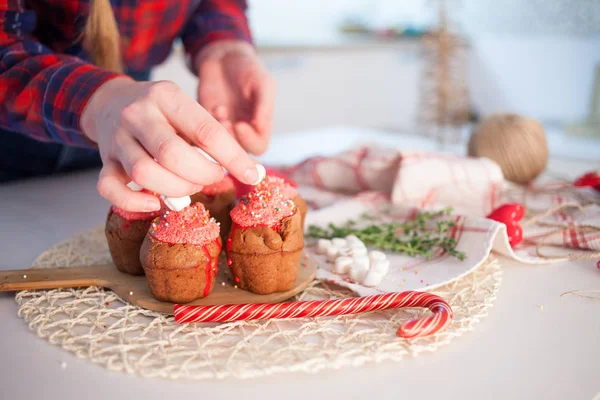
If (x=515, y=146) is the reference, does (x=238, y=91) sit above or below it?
above

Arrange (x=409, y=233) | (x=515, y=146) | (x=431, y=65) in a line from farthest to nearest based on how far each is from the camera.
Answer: (x=431, y=65) < (x=515, y=146) < (x=409, y=233)

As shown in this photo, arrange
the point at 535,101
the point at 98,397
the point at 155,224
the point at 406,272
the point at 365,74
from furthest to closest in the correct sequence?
the point at 365,74 → the point at 535,101 → the point at 406,272 → the point at 155,224 → the point at 98,397

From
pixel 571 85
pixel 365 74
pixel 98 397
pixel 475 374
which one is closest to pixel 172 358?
pixel 98 397

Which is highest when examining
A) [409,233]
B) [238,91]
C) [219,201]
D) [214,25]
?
[214,25]

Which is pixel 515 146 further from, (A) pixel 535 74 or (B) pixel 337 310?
(A) pixel 535 74

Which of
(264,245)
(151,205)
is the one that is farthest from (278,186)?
(151,205)

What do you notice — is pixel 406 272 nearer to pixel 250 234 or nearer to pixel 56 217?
pixel 250 234

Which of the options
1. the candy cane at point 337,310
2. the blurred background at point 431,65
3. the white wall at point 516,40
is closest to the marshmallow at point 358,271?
the candy cane at point 337,310
